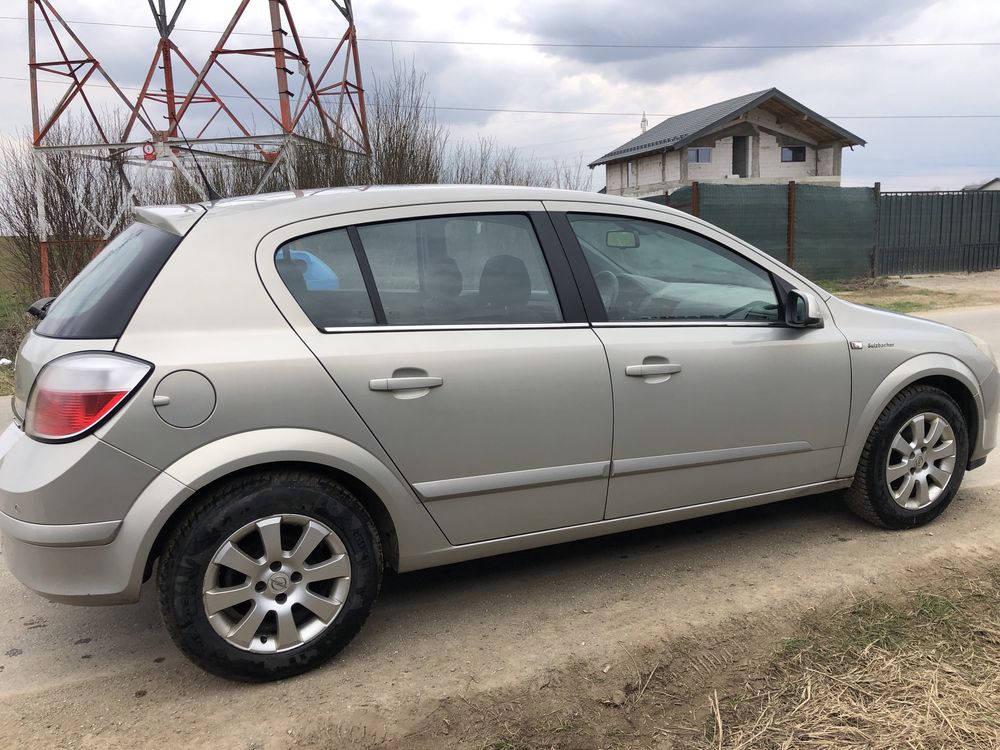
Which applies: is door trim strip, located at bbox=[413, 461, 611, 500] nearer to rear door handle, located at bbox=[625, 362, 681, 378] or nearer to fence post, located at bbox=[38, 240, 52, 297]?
rear door handle, located at bbox=[625, 362, 681, 378]

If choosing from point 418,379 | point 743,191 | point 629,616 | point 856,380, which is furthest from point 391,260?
point 743,191

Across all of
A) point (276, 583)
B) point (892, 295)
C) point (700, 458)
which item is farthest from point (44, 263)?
point (892, 295)

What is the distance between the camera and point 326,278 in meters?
2.78

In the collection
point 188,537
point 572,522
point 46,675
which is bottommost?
point 46,675

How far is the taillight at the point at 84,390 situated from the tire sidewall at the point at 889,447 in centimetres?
317

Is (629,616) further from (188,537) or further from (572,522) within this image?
(188,537)

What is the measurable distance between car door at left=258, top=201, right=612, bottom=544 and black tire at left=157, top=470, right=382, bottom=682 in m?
0.27

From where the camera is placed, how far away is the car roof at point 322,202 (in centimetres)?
277

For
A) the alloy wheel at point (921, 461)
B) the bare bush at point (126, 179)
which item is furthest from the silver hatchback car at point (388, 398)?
the bare bush at point (126, 179)

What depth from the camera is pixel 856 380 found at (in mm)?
3570

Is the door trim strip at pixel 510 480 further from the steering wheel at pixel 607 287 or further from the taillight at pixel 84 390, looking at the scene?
the taillight at pixel 84 390

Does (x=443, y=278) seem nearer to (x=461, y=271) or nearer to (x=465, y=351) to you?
(x=461, y=271)

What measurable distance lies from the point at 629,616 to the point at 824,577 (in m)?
0.93

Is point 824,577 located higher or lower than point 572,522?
lower
